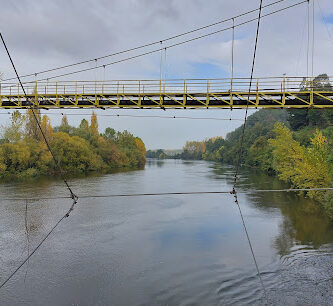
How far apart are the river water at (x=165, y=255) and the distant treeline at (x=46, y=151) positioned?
554 inches

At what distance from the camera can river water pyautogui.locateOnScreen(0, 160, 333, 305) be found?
8.67 metres

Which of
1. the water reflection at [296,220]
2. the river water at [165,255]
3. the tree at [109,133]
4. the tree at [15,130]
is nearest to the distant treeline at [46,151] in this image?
the tree at [15,130]

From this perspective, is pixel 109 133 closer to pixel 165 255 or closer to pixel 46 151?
pixel 46 151

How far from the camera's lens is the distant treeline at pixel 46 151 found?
103 ft

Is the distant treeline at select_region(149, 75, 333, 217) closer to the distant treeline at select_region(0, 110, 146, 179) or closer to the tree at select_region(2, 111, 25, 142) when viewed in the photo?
the distant treeline at select_region(0, 110, 146, 179)

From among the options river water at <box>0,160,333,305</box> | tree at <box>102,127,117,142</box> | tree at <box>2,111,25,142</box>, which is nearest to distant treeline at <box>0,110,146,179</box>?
tree at <box>2,111,25,142</box>

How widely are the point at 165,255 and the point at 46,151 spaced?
26921 mm

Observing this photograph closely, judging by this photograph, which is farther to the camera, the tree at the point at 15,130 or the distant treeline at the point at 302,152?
the tree at the point at 15,130

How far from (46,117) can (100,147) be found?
431 inches

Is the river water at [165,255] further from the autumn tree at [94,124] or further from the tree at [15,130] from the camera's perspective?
the autumn tree at [94,124]

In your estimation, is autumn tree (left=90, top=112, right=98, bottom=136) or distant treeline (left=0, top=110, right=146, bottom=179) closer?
distant treeline (left=0, top=110, right=146, bottom=179)

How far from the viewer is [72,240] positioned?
12.7m

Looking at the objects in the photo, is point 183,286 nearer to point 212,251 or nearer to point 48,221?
point 212,251

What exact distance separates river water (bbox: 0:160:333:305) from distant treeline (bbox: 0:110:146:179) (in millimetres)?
14082
